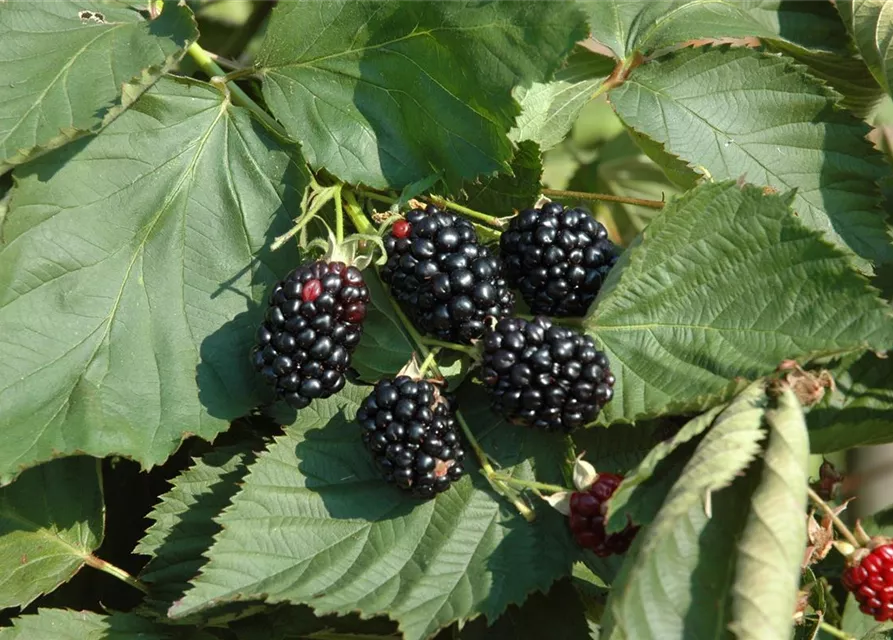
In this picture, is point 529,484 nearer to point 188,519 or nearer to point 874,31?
point 188,519

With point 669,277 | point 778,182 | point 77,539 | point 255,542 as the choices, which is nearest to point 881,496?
point 778,182

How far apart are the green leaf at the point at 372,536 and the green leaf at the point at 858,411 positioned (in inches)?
11.6

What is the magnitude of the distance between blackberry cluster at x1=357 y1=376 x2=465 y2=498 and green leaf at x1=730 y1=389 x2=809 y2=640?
333mm

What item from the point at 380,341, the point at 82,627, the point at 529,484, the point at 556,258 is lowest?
the point at 82,627

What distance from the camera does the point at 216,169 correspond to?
1.27 m

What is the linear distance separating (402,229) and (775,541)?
1.73ft

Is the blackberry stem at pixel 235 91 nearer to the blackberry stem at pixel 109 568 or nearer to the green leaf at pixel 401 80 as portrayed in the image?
the green leaf at pixel 401 80

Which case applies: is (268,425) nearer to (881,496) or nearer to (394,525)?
(394,525)

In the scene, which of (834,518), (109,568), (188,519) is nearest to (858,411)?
(834,518)

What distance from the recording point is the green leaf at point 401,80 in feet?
3.80

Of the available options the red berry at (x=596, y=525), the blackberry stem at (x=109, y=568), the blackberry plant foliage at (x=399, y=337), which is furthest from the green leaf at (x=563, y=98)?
the blackberry stem at (x=109, y=568)

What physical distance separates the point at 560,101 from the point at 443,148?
13.4 inches

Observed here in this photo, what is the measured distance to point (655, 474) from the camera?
1049 millimetres

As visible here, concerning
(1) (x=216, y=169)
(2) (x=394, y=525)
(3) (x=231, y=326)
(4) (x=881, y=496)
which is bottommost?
(4) (x=881, y=496)
